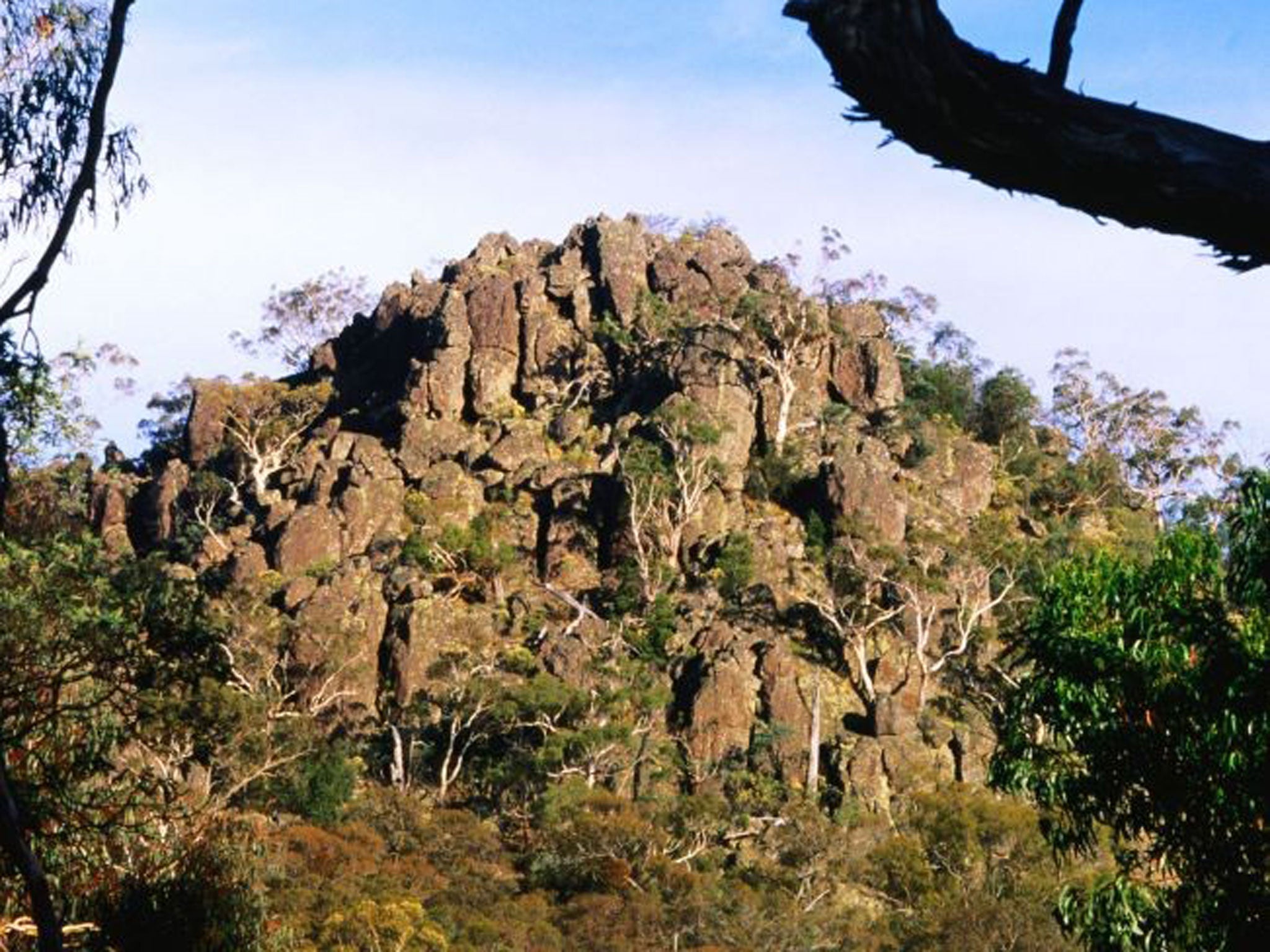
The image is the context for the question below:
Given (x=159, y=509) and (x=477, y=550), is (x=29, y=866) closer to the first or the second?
(x=477, y=550)

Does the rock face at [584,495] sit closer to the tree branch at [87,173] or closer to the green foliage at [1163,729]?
the green foliage at [1163,729]

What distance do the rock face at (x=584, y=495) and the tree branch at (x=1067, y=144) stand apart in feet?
102

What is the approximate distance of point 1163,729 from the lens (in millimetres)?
9688

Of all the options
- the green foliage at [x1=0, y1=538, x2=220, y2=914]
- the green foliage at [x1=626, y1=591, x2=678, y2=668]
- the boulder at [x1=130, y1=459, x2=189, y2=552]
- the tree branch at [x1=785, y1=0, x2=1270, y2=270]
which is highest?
the boulder at [x1=130, y1=459, x2=189, y2=552]

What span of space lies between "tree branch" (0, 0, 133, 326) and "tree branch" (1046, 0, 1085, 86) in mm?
5395

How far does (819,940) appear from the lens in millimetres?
25375

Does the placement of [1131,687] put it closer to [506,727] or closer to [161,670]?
[161,670]

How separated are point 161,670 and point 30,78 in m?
3.24

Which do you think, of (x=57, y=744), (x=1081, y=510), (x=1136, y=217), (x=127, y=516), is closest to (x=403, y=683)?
(x=127, y=516)

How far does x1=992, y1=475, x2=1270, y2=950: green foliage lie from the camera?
29.8 feet

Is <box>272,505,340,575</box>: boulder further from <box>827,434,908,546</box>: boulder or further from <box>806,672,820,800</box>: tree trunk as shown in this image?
<box>806,672,820,800</box>: tree trunk

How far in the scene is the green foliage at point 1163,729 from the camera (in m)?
9.09

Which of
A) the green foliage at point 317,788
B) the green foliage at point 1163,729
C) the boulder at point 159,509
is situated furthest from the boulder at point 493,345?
the green foliage at point 1163,729

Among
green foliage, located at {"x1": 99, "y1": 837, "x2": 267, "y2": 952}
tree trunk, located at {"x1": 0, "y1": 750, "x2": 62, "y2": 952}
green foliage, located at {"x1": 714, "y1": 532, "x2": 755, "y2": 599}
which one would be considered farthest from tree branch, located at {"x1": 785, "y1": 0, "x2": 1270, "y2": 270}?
green foliage, located at {"x1": 714, "y1": 532, "x2": 755, "y2": 599}
